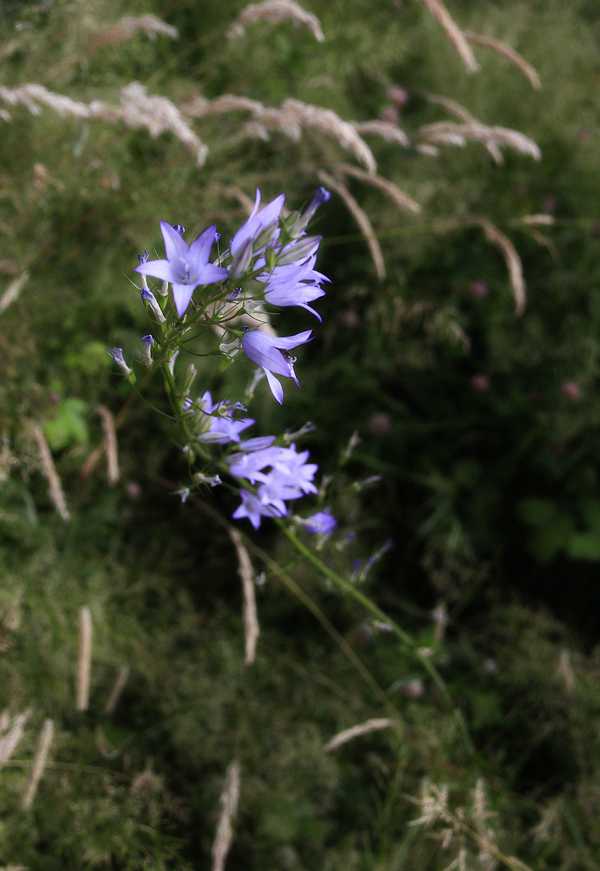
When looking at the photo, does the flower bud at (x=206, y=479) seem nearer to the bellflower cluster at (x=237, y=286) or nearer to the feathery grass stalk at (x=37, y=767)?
the bellflower cluster at (x=237, y=286)

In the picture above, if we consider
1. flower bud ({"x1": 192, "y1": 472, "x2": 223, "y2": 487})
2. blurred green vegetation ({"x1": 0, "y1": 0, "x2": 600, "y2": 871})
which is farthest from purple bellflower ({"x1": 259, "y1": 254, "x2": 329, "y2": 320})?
blurred green vegetation ({"x1": 0, "y1": 0, "x2": 600, "y2": 871})

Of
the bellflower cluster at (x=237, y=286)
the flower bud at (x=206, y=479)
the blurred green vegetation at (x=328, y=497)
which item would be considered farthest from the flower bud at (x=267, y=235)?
the blurred green vegetation at (x=328, y=497)

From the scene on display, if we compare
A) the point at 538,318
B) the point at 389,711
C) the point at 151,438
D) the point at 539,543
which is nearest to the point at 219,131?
the point at 151,438

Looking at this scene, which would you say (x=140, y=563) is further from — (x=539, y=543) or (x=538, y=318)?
(x=538, y=318)

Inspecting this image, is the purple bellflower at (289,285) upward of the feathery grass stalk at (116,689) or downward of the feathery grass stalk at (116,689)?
upward

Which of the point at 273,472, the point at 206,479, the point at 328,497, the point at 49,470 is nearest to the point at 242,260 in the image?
the point at 206,479

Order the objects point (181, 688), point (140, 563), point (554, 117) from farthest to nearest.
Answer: point (554, 117) < point (140, 563) < point (181, 688)

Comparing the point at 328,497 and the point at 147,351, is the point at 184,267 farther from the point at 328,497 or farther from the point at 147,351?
the point at 328,497
